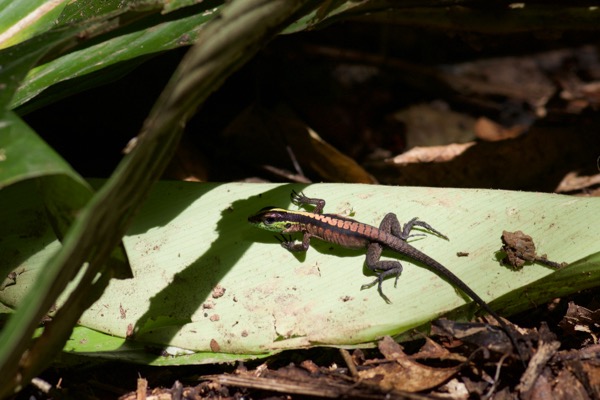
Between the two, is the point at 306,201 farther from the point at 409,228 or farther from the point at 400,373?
the point at 400,373

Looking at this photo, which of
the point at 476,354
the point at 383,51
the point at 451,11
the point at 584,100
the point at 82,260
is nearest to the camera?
the point at 82,260

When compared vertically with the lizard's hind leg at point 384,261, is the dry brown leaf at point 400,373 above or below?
below

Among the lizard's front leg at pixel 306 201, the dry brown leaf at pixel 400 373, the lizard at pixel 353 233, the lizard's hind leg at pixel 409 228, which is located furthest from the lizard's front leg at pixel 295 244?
the dry brown leaf at pixel 400 373

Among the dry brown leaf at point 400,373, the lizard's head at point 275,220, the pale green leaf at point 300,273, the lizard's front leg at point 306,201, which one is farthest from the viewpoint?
the lizard's front leg at point 306,201

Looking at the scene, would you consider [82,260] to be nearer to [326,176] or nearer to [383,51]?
[326,176]

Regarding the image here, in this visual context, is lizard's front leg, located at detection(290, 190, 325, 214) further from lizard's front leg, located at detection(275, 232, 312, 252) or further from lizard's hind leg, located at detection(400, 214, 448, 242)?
lizard's hind leg, located at detection(400, 214, 448, 242)

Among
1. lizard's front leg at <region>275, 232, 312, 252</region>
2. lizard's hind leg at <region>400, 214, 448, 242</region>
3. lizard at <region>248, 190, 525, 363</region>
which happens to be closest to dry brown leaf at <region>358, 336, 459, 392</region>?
lizard at <region>248, 190, 525, 363</region>

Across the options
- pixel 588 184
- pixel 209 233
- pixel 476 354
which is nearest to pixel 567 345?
pixel 476 354

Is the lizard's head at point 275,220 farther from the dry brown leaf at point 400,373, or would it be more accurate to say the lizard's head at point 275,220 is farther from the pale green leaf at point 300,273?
the dry brown leaf at point 400,373
